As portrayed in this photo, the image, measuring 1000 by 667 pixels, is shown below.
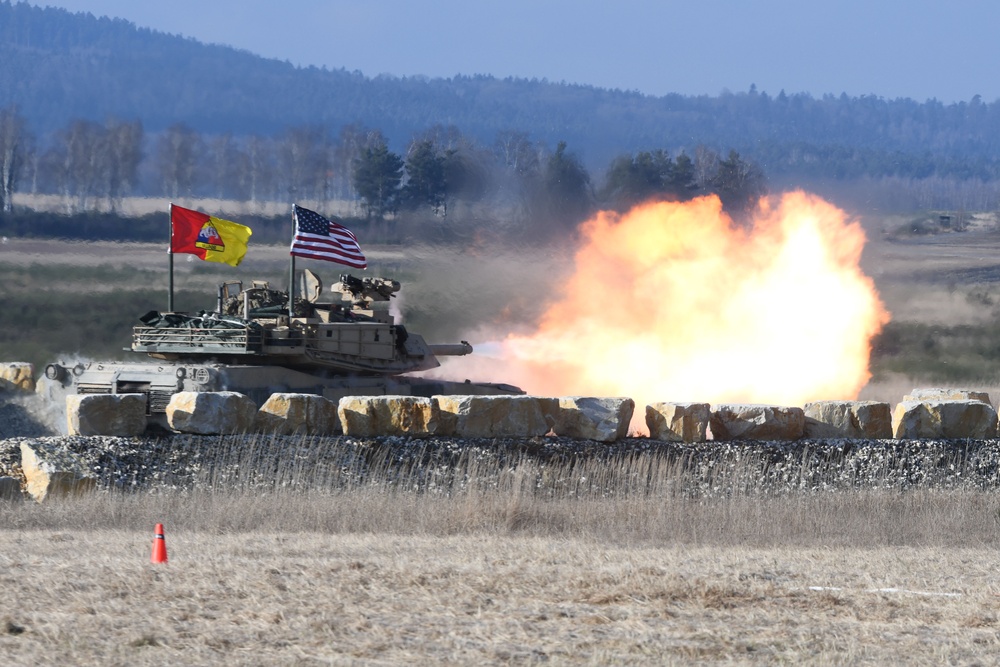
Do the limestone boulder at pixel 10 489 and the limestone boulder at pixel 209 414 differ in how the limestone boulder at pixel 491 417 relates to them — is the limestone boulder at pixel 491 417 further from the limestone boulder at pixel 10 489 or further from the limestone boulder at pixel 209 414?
the limestone boulder at pixel 10 489

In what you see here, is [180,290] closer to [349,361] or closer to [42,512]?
[349,361]

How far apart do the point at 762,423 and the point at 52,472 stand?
1065cm

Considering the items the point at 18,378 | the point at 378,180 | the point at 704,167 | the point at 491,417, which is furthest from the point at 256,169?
the point at 491,417

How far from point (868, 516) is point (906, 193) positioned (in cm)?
1972

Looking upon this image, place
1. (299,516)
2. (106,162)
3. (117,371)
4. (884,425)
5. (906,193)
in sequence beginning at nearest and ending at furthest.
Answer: (299,516) → (884,425) → (117,371) → (906,193) → (106,162)

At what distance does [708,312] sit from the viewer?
33.2 m

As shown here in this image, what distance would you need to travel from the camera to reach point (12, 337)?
38125mm

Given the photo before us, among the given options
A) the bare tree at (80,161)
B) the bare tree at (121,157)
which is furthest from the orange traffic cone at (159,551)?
the bare tree at (121,157)

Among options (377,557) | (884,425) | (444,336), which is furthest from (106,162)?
(377,557)

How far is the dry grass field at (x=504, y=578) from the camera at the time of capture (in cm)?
1056

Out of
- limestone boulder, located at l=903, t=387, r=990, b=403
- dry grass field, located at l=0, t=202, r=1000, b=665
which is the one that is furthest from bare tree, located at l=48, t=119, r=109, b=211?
dry grass field, located at l=0, t=202, r=1000, b=665

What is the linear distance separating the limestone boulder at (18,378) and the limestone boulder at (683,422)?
14072 mm

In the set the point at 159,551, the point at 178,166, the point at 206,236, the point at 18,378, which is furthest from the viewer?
the point at 178,166

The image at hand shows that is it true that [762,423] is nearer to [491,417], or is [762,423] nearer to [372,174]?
[491,417]
